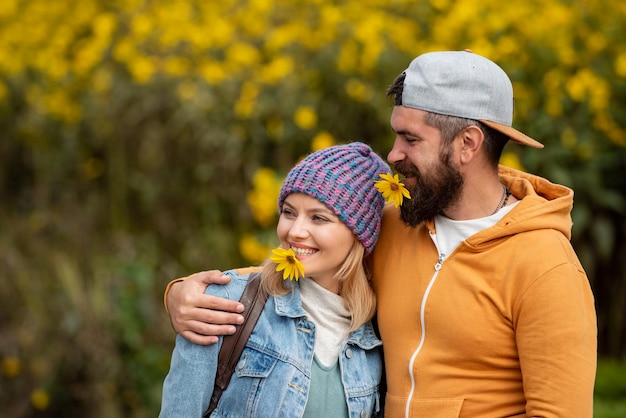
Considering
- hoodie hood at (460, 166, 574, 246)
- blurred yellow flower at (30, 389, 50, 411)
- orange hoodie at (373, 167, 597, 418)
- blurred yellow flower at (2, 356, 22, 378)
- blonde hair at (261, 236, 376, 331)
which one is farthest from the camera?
blurred yellow flower at (2, 356, 22, 378)

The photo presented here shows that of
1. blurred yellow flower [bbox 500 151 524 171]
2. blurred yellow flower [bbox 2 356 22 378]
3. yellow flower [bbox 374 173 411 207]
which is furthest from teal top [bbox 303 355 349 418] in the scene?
blurred yellow flower [bbox 2 356 22 378]

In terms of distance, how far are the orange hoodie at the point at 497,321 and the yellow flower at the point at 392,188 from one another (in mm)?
127

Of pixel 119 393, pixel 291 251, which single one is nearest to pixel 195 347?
pixel 291 251

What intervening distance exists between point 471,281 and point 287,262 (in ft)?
1.49

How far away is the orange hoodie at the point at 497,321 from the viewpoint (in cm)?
194

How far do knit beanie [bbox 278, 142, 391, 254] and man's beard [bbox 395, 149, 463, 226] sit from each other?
4.2 inches

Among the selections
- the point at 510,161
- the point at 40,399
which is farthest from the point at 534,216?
the point at 40,399

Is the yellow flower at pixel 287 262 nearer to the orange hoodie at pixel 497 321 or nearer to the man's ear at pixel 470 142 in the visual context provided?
the orange hoodie at pixel 497 321

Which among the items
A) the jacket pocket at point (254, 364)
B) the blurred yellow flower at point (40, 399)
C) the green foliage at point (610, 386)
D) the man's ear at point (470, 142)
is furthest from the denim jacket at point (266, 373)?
the green foliage at point (610, 386)

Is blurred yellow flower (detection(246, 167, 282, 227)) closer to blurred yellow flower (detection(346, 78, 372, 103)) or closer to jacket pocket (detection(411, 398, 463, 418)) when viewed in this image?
blurred yellow flower (detection(346, 78, 372, 103))

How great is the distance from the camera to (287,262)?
83.7 inches

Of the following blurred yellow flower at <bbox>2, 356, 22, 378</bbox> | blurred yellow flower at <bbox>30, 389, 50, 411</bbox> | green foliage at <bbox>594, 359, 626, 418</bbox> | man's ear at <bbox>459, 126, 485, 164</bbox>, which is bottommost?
green foliage at <bbox>594, 359, 626, 418</bbox>

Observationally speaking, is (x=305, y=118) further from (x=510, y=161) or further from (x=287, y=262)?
(x=287, y=262)

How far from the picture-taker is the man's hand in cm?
209
